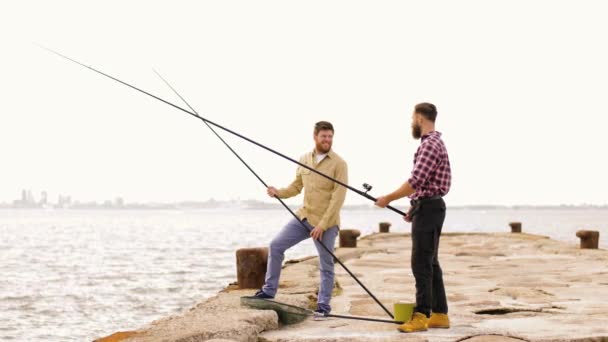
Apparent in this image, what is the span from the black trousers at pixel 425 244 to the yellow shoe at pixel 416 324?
0.04 metres

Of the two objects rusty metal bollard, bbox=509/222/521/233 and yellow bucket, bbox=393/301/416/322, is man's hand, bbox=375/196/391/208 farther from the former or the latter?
rusty metal bollard, bbox=509/222/521/233

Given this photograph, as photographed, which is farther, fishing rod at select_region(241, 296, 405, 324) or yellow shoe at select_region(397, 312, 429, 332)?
fishing rod at select_region(241, 296, 405, 324)

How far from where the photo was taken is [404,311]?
541 cm

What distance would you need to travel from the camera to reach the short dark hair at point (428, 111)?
5.11 m

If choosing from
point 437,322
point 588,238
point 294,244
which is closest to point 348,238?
point 588,238

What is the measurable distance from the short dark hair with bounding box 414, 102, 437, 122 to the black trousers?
0.58 metres

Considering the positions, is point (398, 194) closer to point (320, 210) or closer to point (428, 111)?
point (428, 111)

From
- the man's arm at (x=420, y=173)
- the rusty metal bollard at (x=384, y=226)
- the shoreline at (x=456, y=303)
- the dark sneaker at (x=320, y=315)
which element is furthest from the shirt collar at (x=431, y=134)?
the rusty metal bollard at (x=384, y=226)

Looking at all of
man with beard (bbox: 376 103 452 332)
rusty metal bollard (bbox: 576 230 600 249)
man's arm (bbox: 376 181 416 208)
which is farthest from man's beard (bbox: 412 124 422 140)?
rusty metal bollard (bbox: 576 230 600 249)

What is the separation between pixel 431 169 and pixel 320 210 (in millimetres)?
1178

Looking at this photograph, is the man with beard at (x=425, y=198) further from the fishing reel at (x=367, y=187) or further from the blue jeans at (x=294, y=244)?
the blue jeans at (x=294, y=244)

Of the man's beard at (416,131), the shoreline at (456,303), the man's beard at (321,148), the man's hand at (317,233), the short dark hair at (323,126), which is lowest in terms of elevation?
the shoreline at (456,303)

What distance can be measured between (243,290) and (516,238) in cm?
1120

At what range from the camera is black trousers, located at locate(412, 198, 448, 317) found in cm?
503
